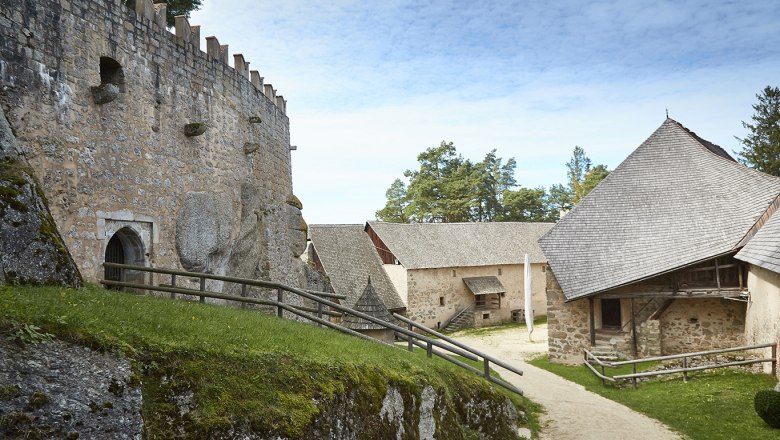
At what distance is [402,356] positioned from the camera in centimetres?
975

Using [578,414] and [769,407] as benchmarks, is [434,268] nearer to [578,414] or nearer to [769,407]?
[578,414]

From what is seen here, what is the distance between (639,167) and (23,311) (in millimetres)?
24111

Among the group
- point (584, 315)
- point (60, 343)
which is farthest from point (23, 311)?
point (584, 315)

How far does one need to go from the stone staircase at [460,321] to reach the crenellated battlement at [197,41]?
63.0ft

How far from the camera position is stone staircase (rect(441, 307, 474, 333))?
105 feet

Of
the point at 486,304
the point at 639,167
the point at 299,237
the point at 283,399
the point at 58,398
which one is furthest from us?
the point at 486,304

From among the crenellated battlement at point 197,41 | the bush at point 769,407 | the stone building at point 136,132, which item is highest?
the crenellated battlement at point 197,41

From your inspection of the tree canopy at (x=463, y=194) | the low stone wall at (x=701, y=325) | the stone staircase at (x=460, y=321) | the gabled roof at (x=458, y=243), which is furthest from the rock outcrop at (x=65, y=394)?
the tree canopy at (x=463, y=194)

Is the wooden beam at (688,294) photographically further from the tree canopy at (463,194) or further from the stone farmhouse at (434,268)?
the tree canopy at (463,194)

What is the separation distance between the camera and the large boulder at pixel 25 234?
6078mm

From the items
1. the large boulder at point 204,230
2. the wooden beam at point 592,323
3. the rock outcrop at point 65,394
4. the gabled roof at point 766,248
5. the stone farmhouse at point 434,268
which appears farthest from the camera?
the stone farmhouse at point 434,268

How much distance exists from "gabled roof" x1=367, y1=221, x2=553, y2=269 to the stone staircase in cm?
294

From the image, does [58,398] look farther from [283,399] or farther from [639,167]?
[639,167]

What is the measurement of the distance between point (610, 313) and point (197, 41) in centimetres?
1882
